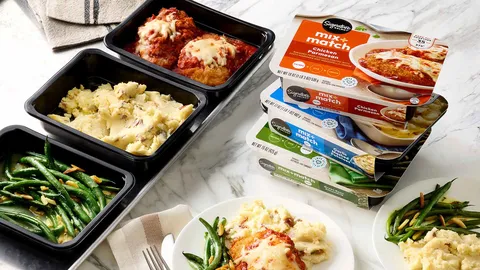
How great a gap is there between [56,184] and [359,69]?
1.05 m

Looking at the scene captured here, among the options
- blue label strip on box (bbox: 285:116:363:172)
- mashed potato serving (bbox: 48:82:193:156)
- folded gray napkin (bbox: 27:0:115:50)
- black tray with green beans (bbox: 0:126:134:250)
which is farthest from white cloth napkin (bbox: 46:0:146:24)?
blue label strip on box (bbox: 285:116:363:172)

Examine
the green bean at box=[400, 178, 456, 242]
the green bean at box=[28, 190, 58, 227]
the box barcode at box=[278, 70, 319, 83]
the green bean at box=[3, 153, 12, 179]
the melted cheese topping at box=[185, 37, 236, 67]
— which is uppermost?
the box barcode at box=[278, 70, 319, 83]

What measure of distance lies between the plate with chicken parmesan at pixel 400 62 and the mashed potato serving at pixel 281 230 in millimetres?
506

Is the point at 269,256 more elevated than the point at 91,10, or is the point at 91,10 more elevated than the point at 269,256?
the point at 91,10

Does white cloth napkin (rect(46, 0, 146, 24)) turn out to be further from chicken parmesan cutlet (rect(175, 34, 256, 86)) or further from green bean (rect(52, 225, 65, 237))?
green bean (rect(52, 225, 65, 237))

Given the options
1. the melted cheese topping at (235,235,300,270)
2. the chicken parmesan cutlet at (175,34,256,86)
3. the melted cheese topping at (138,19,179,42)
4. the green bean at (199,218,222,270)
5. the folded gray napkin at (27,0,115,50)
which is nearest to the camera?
the melted cheese topping at (235,235,300,270)

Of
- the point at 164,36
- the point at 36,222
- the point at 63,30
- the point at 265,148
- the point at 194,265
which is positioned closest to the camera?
the point at 194,265

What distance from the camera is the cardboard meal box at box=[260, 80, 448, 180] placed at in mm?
2139

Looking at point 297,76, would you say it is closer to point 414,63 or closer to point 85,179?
point 414,63

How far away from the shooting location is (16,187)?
2.23 meters

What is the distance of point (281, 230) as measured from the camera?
2.04m

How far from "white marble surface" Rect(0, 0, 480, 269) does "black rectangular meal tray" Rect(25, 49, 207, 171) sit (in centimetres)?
13
